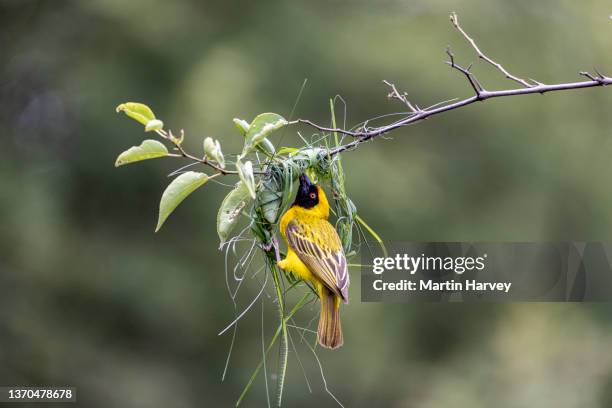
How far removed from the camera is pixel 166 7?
6.54 metres

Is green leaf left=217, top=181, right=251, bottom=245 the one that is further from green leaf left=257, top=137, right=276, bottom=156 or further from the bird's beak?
the bird's beak

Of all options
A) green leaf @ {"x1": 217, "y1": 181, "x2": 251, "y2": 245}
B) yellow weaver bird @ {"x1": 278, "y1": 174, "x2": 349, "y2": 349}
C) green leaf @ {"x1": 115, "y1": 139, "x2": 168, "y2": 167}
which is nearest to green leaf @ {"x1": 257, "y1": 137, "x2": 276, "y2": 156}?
green leaf @ {"x1": 217, "y1": 181, "x2": 251, "y2": 245}

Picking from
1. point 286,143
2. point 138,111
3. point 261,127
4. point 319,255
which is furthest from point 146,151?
point 286,143

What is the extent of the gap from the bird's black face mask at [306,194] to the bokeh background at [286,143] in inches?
133

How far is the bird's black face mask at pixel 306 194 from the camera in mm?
2332

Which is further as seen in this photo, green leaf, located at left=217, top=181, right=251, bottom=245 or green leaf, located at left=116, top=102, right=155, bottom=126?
green leaf, located at left=217, top=181, right=251, bottom=245

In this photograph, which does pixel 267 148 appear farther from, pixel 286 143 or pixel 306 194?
pixel 286 143

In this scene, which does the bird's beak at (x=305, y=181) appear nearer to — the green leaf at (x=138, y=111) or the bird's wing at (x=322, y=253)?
the bird's wing at (x=322, y=253)

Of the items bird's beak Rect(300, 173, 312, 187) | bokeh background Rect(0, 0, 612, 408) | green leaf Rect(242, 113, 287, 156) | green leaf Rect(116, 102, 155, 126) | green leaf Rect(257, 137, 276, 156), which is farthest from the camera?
bokeh background Rect(0, 0, 612, 408)

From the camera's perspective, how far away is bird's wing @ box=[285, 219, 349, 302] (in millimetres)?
2230

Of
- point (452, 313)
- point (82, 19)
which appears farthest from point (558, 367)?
point (82, 19)

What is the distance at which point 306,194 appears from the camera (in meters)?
2.38

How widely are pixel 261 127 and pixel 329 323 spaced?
2.12ft

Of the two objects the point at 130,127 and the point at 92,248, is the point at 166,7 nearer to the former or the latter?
the point at 130,127
